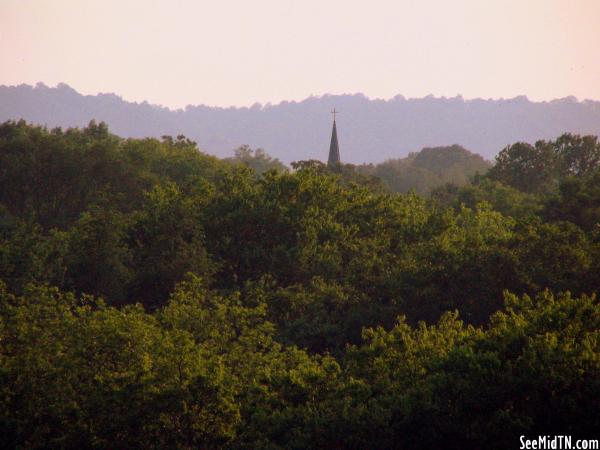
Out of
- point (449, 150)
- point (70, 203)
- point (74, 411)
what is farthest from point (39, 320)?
point (449, 150)

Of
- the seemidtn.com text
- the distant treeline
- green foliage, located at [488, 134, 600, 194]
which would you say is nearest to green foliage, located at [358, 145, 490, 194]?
green foliage, located at [488, 134, 600, 194]

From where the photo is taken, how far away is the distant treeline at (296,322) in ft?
60.4

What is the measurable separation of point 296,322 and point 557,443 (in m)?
13.0

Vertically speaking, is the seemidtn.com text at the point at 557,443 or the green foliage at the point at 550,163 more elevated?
the green foliage at the point at 550,163

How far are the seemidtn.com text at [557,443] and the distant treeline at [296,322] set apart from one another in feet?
0.67

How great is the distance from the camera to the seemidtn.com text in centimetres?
1641

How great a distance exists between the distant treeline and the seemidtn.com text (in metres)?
0.20

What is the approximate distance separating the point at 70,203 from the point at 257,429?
117 ft

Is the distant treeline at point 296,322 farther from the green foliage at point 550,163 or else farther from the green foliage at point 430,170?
the green foliage at point 430,170

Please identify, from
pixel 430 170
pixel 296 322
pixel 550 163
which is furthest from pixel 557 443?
pixel 430 170

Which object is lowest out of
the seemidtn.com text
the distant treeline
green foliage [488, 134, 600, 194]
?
the seemidtn.com text

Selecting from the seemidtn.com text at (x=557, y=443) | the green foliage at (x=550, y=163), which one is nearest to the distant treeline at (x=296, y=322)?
the seemidtn.com text at (x=557, y=443)

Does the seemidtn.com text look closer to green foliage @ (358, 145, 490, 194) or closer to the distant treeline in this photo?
the distant treeline

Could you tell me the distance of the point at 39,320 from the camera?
79.5ft
